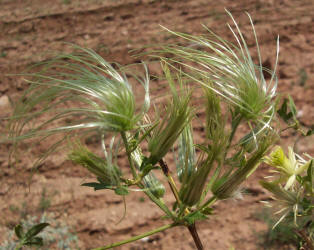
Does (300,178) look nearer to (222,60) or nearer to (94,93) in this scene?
(222,60)

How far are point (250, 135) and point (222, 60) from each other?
0.20m

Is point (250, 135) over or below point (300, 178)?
over

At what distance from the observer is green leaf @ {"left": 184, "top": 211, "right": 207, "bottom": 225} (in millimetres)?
788

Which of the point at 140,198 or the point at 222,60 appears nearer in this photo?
the point at 222,60

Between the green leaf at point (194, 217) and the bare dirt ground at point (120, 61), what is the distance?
3.95 feet

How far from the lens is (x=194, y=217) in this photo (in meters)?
0.79

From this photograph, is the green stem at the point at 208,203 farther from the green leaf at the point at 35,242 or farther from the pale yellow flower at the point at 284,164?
the green leaf at the point at 35,242

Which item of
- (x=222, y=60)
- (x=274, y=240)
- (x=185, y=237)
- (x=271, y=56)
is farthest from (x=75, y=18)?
(x=222, y=60)

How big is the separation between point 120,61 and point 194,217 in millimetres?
4877

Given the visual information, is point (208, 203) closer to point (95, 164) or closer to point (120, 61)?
A: point (95, 164)

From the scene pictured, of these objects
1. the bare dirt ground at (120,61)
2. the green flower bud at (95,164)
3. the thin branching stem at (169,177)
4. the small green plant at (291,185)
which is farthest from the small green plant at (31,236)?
the bare dirt ground at (120,61)

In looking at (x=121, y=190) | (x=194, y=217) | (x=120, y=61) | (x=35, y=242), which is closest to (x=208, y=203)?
(x=194, y=217)

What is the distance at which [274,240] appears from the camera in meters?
3.16

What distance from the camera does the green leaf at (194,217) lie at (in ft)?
2.59
